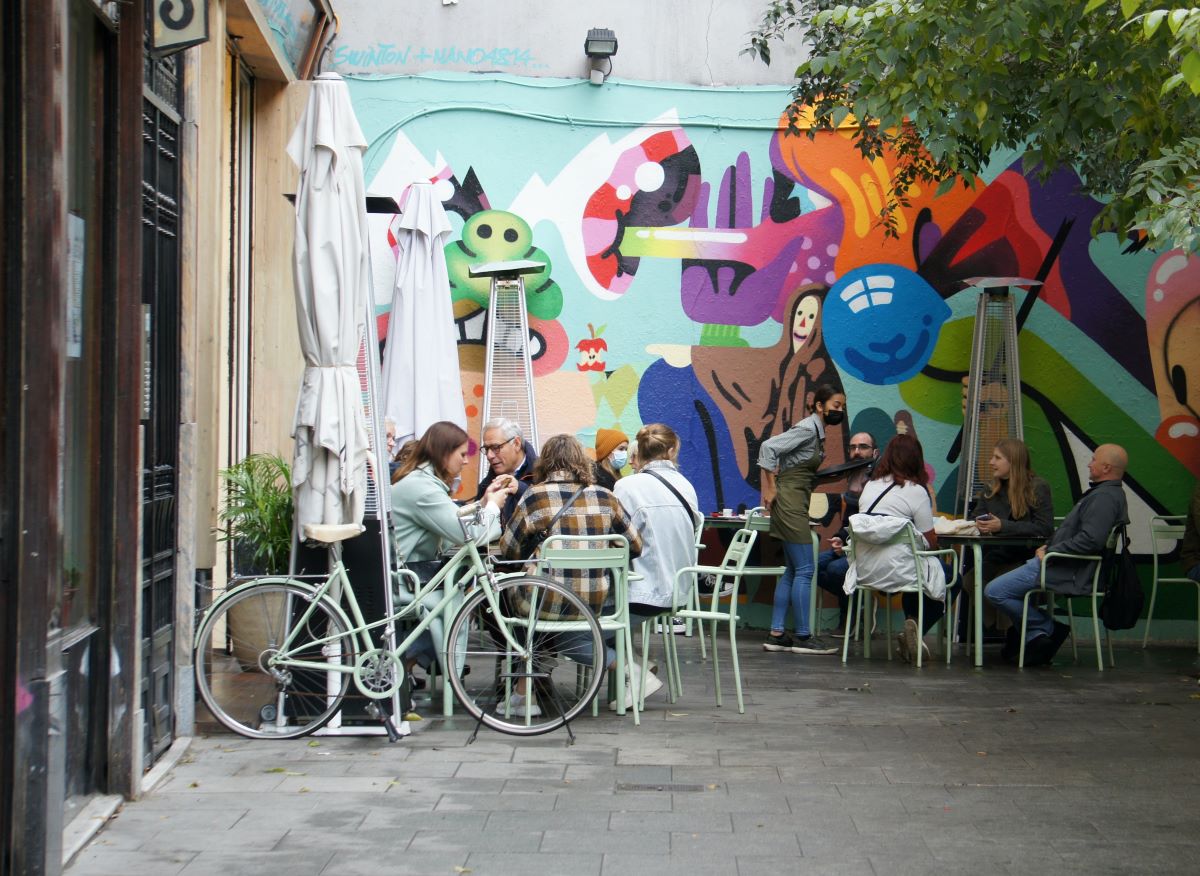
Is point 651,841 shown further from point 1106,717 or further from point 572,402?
point 572,402

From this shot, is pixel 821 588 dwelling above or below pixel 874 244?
below

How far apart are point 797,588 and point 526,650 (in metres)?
3.78

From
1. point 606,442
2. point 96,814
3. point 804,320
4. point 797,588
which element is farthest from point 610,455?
point 96,814

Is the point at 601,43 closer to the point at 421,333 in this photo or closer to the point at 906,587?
the point at 421,333

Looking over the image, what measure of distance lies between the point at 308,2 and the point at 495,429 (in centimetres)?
334

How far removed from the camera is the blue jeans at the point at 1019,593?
9.88m

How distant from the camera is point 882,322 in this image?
11844 mm

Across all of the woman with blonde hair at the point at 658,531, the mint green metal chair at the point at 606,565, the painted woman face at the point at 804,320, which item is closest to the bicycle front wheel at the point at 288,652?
the mint green metal chair at the point at 606,565

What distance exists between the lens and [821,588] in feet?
37.6

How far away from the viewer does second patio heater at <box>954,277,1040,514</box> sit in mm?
11375

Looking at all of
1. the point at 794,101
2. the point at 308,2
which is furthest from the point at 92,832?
the point at 794,101

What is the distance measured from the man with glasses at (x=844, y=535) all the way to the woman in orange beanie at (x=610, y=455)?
1630mm

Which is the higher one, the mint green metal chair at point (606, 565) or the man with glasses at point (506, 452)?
the man with glasses at point (506, 452)

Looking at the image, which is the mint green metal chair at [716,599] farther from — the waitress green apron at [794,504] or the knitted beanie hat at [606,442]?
the waitress green apron at [794,504]
